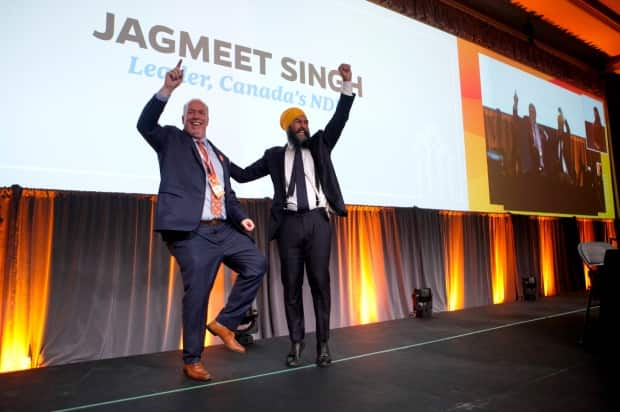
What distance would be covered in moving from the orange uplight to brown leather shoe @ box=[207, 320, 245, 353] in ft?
17.2

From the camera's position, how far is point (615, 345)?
245cm

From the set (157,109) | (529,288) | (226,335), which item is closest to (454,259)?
(529,288)

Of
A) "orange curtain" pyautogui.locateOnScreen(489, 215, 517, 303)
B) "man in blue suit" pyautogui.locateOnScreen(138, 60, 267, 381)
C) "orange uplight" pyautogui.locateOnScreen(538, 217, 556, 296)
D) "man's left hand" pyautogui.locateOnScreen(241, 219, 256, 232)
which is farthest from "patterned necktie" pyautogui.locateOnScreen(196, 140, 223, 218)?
"orange uplight" pyautogui.locateOnScreen(538, 217, 556, 296)

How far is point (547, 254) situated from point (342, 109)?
5.05m

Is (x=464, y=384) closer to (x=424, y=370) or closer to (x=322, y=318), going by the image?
(x=424, y=370)

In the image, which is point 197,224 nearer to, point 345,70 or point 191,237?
point 191,237

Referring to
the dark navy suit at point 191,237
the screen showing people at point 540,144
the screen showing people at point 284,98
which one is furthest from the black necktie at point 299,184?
the screen showing people at point 540,144

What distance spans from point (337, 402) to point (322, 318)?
64 cm

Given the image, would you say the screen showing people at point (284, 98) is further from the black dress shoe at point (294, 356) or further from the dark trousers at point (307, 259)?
the black dress shoe at point (294, 356)

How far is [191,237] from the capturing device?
201 cm

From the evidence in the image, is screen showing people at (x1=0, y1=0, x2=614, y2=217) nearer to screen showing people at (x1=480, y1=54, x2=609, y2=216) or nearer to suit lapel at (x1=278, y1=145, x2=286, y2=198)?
screen showing people at (x1=480, y1=54, x2=609, y2=216)

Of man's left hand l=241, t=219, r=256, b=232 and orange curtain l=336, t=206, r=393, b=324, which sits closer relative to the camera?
man's left hand l=241, t=219, r=256, b=232

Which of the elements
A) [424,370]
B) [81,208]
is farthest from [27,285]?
[424,370]

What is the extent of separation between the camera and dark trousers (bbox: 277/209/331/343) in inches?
86.8
